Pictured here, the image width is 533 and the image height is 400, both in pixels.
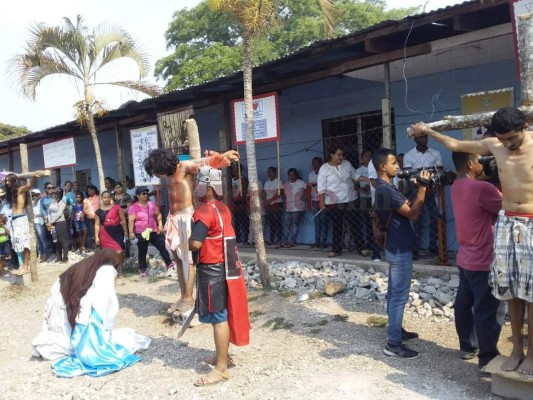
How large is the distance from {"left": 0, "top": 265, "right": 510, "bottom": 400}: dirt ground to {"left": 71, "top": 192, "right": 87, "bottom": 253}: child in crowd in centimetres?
495

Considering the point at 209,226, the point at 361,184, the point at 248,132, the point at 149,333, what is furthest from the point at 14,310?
the point at 361,184

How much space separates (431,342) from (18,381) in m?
3.67

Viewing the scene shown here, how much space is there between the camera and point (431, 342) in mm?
4410

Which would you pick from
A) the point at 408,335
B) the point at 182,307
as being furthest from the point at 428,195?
the point at 182,307

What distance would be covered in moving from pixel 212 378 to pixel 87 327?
1.40 metres

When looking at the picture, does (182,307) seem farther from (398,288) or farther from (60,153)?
(60,153)

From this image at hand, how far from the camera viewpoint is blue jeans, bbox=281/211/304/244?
909cm

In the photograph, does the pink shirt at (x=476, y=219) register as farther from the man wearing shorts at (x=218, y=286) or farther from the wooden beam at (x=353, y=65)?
the wooden beam at (x=353, y=65)

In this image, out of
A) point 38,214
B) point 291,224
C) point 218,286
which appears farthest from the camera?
point 38,214

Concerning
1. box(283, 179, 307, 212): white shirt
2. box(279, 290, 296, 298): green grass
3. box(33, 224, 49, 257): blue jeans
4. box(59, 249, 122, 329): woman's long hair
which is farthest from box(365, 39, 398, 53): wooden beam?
box(33, 224, 49, 257): blue jeans

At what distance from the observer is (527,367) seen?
317 cm

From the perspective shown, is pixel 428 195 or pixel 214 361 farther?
pixel 428 195

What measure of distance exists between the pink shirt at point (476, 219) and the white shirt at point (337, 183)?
12.4ft

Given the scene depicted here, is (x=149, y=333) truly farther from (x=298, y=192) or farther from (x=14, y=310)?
(x=298, y=192)
